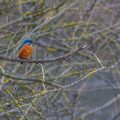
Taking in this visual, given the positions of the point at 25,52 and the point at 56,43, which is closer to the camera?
the point at 25,52

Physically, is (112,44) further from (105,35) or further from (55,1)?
(55,1)

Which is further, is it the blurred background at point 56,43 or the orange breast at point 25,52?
the blurred background at point 56,43

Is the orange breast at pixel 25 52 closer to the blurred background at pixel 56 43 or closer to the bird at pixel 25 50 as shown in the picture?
the bird at pixel 25 50

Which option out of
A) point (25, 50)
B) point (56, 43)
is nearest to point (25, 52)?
point (25, 50)

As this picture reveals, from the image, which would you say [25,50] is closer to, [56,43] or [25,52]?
[25,52]

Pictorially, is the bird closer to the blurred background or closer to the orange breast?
the orange breast

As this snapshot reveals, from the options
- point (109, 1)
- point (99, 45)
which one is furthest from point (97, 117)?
point (99, 45)

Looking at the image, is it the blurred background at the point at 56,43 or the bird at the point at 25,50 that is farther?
the blurred background at the point at 56,43

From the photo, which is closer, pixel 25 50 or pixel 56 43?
pixel 25 50

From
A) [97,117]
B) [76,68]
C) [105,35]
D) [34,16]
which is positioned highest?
[34,16]

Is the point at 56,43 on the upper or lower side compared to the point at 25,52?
lower

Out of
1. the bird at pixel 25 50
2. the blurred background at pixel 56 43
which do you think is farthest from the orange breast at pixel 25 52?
the blurred background at pixel 56 43
